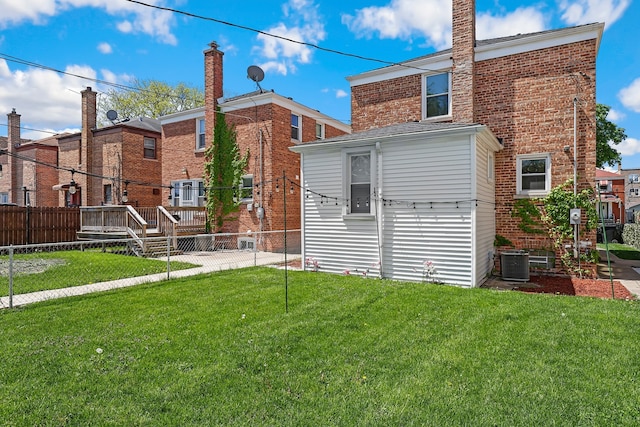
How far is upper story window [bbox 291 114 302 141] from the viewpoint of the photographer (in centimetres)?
1733

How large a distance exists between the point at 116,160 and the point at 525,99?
66.4 feet

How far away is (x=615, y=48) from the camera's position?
35.9ft

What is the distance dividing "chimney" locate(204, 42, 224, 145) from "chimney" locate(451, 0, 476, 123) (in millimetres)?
10688

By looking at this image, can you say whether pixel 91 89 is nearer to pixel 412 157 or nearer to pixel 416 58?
pixel 416 58

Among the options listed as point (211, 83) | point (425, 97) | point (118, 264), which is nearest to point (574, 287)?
point (425, 97)

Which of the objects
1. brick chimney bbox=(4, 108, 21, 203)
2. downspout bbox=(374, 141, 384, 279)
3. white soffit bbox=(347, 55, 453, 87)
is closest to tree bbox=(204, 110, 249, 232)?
white soffit bbox=(347, 55, 453, 87)

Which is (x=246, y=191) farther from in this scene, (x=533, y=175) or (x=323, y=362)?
(x=323, y=362)

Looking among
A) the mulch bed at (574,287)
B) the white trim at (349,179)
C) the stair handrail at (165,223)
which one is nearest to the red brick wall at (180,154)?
the stair handrail at (165,223)

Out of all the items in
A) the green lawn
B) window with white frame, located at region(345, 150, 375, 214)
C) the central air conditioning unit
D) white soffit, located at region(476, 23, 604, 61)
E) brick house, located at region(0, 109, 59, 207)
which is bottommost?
the green lawn

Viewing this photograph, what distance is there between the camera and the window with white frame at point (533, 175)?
396 inches

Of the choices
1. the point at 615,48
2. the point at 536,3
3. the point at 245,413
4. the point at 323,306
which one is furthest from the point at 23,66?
the point at 615,48

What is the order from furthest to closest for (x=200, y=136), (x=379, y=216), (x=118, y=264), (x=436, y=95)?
(x=200, y=136) < (x=436, y=95) < (x=118, y=264) < (x=379, y=216)

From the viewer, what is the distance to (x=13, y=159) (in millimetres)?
26234

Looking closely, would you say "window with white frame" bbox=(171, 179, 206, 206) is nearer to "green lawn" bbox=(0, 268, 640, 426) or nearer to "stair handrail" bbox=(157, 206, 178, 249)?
"stair handrail" bbox=(157, 206, 178, 249)
